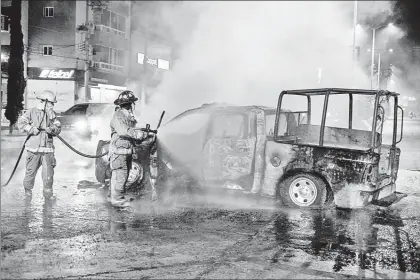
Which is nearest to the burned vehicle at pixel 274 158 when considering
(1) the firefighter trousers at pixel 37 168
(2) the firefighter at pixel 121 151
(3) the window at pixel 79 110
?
(2) the firefighter at pixel 121 151

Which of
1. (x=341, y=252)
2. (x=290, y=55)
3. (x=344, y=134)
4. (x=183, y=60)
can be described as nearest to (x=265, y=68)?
(x=290, y=55)

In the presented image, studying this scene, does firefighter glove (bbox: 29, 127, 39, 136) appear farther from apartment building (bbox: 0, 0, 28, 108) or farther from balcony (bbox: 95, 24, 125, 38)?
balcony (bbox: 95, 24, 125, 38)

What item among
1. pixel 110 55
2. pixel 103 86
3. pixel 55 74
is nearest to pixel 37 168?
pixel 55 74

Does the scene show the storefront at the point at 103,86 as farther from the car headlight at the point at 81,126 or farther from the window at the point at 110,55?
the car headlight at the point at 81,126

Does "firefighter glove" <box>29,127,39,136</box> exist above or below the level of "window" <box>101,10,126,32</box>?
below

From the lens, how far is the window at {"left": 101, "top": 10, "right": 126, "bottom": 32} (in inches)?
1431

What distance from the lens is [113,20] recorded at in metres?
37.5

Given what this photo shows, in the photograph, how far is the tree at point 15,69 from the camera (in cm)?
2433

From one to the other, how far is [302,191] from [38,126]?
418 centimetres

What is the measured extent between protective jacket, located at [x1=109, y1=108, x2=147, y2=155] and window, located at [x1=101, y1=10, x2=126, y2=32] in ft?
103

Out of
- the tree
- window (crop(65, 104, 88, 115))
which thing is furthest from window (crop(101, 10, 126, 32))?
window (crop(65, 104, 88, 115))

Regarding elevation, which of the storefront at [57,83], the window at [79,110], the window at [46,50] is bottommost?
the window at [79,110]

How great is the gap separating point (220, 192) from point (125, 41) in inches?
1325

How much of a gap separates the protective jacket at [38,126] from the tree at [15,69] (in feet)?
59.0
